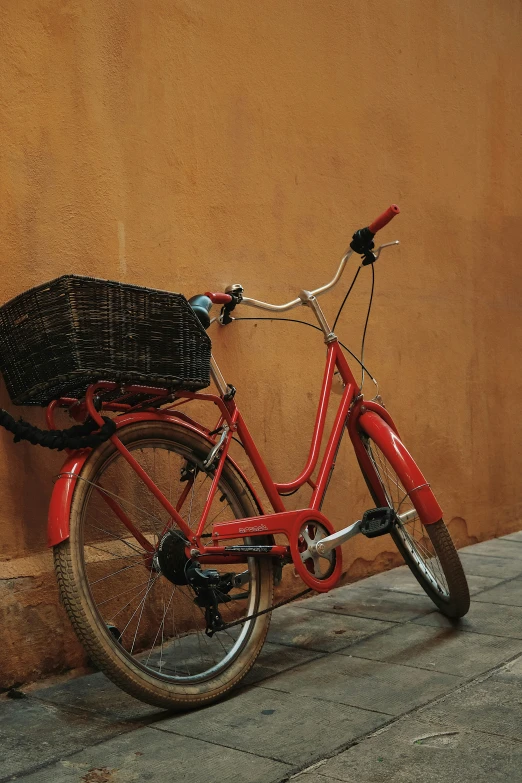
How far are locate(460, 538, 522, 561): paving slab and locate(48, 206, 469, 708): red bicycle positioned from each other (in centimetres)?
131

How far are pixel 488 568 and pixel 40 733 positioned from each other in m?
2.75

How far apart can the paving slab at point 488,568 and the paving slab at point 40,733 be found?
225 centimetres

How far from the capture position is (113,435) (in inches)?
117

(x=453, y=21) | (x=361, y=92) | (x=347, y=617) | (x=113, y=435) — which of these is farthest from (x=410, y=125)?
(x=113, y=435)

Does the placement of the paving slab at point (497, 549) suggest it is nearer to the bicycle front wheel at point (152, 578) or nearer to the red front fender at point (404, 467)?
the red front fender at point (404, 467)

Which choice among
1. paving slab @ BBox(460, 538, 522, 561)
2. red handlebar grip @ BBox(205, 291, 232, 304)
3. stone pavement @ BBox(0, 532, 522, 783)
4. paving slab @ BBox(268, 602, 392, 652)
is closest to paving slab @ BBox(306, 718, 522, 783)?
stone pavement @ BBox(0, 532, 522, 783)

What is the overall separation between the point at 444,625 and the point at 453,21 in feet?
11.3

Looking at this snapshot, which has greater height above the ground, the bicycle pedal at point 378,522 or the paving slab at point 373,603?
the bicycle pedal at point 378,522

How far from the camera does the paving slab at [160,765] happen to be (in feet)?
8.08

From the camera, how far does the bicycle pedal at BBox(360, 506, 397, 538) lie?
3475 millimetres

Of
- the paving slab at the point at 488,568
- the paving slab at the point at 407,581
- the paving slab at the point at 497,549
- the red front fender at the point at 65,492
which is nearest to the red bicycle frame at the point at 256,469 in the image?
the red front fender at the point at 65,492

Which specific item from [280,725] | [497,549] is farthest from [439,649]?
[497,549]

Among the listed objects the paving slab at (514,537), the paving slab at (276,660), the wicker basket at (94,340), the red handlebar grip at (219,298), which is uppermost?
the red handlebar grip at (219,298)

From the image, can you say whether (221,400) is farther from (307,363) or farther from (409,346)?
(409,346)
